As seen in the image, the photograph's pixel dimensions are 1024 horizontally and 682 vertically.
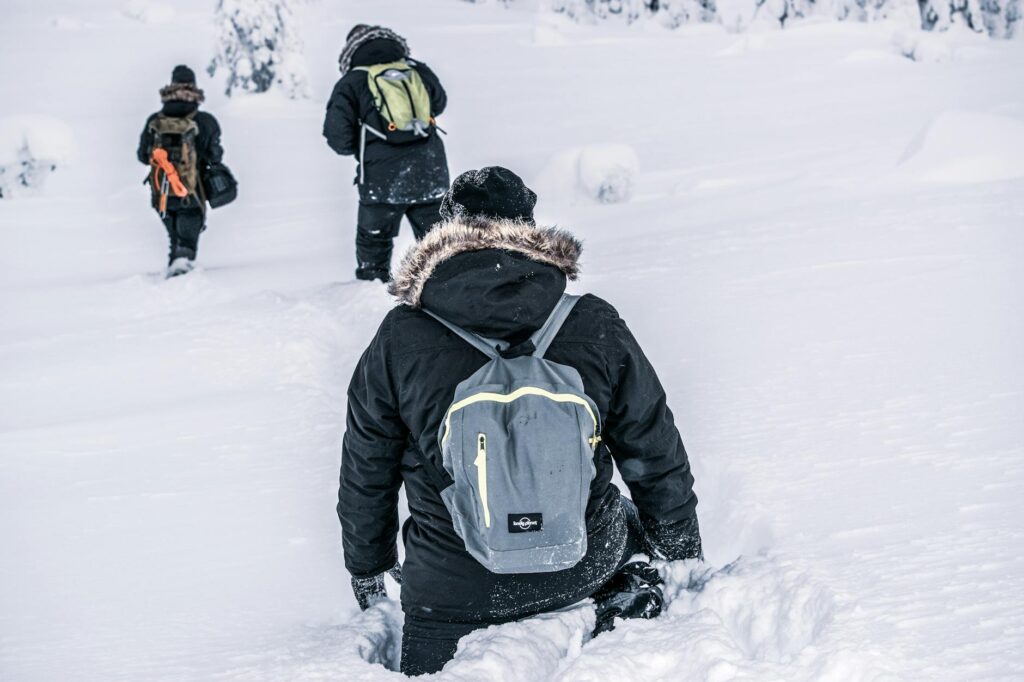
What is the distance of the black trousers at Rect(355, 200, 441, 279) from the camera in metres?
6.01

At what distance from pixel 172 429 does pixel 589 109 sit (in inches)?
542

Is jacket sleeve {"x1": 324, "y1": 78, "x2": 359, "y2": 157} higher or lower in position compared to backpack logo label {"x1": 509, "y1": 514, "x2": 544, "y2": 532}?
higher

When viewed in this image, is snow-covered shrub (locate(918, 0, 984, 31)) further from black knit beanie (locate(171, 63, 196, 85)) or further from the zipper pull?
the zipper pull

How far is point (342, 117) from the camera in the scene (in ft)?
18.8

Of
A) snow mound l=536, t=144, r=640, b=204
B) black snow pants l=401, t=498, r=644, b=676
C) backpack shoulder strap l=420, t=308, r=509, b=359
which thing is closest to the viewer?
backpack shoulder strap l=420, t=308, r=509, b=359

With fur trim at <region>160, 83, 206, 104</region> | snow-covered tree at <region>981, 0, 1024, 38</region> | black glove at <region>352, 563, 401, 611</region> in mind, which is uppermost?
snow-covered tree at <region>981, 0, 1024, 38</region>

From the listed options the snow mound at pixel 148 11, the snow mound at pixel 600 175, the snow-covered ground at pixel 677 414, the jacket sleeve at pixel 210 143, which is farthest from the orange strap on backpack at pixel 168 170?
the snow mound at pixel 148 11

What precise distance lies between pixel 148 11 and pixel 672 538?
3220 cm

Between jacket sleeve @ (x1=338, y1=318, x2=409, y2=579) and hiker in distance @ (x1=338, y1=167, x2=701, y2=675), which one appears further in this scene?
jacket sleeve @ (x1=338, y1=318, x2=409, y2=579)

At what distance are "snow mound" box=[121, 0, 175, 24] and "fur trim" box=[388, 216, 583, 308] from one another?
30976 mm

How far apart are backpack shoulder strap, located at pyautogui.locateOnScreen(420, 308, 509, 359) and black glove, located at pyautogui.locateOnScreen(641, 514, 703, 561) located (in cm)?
64

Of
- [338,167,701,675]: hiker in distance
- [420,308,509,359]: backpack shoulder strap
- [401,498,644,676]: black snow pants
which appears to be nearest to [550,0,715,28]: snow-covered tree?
[338,167,701,675]: hiker in distance

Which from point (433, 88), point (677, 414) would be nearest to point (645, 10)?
point (433, 88)

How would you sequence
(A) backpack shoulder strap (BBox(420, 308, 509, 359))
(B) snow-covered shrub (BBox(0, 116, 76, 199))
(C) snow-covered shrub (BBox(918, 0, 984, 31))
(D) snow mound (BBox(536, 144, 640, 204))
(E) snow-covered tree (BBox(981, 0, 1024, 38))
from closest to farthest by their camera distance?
1. (A) backpack shoulder strap (BBox(420, 308, 509, 359))
2. (D) snow mound (BBox(536, 144, 640, 204))
3. (B) snow-covered shrub (BBox(0, 116, 76, 199))
4. (C) snow-covered shrub (BBox(918, 0, 984, 31))
5. (E) snow-covered tree (BBox(981, 0, 1024, 38))
